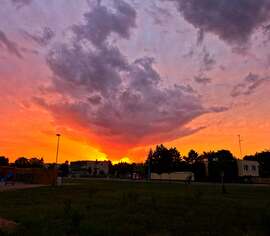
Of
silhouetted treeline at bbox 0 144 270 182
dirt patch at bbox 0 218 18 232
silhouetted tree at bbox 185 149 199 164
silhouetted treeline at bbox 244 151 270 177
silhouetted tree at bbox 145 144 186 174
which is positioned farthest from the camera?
silhouetted tree at bbox 185 149 199 164

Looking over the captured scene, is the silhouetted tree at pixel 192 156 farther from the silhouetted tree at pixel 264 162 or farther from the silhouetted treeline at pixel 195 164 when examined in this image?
the silhouetted tree at pixel 264 162

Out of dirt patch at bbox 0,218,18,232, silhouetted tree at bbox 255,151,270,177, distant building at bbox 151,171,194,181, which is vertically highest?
silhouetted tree at bbox 255,151,270,177

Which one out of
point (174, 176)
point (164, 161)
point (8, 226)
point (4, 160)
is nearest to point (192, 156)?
point (164, 161)

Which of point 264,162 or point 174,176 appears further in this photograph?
point 264,162

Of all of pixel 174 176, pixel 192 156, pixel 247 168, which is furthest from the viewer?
pixel 192 156

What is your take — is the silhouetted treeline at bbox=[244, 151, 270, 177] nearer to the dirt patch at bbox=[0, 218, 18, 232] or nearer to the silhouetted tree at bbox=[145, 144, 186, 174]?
the silhouetted tree at bbox=[145, 144, 186, 174]

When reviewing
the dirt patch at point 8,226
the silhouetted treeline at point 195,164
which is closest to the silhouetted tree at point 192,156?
the silhouetted treeline at point 195,164

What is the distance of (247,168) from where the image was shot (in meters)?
122

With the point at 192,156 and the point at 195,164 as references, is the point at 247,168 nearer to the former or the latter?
the point at 195,164

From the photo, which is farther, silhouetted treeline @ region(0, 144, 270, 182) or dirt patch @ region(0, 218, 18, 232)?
silhouetted treeline @ region(0, 144, 270, 182)

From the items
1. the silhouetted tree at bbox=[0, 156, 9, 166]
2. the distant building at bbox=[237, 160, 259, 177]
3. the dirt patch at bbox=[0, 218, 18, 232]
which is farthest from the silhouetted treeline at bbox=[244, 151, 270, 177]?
the dirt patch at bbox=[0, 218, 18, 232]

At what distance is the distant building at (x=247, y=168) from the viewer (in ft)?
392

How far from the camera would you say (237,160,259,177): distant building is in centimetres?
11956

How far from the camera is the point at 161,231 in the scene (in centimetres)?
1430
